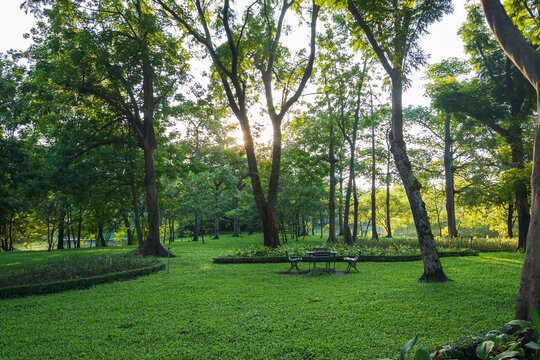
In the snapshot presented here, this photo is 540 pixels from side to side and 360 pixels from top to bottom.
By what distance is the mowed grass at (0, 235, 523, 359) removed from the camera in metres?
4.02

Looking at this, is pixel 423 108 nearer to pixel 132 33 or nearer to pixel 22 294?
pixel 132 33

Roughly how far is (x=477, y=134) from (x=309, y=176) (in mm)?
13483

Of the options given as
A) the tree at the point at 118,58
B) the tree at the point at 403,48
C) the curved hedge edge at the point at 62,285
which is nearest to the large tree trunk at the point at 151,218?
the tree at the point at 118,58

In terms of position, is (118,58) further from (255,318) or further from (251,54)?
(255,318)

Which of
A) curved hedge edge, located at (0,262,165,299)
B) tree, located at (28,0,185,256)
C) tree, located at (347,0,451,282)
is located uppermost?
tree, located at (28,0,185,256)

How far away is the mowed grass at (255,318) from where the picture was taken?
402cm

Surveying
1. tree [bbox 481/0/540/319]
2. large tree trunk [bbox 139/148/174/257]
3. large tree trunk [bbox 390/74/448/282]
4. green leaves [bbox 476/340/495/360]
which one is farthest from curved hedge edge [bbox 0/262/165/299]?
tree [bbox 481/0/540/319]

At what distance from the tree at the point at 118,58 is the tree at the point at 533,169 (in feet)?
45.7

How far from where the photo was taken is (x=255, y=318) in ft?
17.4

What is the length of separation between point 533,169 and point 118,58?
16.0 m

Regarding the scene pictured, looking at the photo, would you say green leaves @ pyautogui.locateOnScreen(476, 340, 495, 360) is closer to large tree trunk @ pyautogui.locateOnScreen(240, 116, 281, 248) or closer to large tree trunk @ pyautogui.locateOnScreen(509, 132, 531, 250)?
large tree trunk @ pyautogui.locateOnScreen(240, 116, 281, 248)

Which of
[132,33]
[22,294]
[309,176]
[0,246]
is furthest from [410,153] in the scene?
[0,246]

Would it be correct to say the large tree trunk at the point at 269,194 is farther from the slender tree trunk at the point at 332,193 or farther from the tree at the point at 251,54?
the slender tree trunk at the point at 332,193

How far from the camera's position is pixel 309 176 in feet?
71.6
